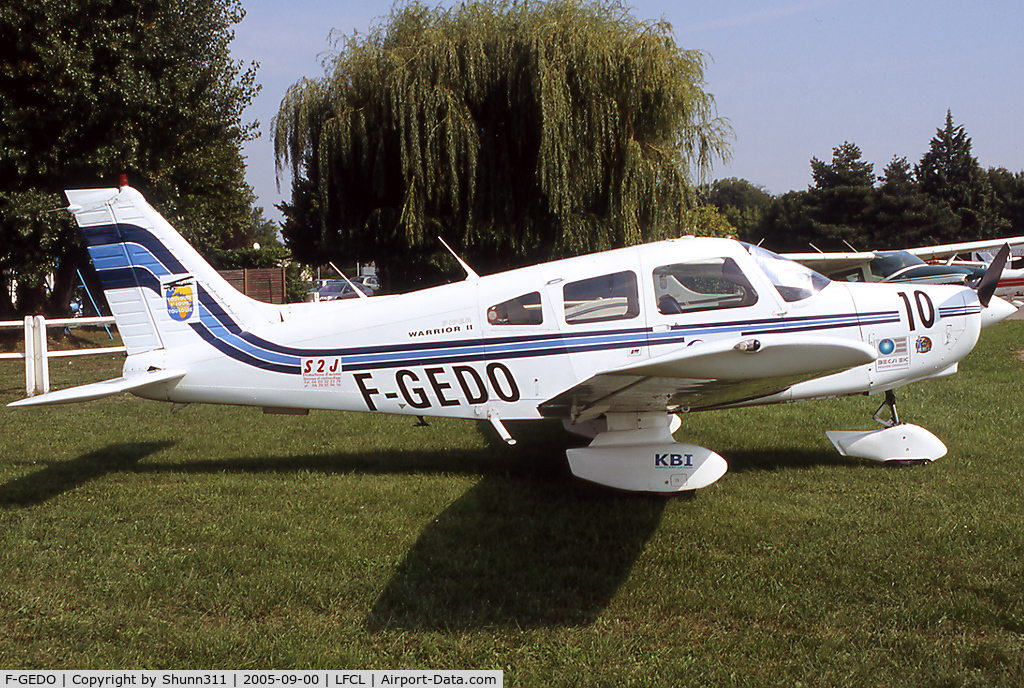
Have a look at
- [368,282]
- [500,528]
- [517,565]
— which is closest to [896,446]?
[500,528]

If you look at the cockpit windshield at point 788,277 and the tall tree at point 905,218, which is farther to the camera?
the tall tree at point 905,218

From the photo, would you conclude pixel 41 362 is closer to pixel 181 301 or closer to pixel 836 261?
pixel 181 301

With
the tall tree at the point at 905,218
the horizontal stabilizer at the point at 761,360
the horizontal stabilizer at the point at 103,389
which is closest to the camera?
the horizontal stabilizer at the point at 761,360

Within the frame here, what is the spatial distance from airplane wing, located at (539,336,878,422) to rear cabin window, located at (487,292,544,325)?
813mm

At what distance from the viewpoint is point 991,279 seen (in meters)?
6.55

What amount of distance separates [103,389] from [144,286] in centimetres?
124

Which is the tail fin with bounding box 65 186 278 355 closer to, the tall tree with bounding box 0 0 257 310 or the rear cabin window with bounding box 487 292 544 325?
the rear cabin window with bounding box 487 292 544 325

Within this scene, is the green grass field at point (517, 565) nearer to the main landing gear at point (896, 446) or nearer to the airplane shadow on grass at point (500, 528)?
the airplane shadow on grass at point (500, 528)

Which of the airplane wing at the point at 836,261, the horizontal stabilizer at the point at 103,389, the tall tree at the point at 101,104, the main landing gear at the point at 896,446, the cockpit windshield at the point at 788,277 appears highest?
the tall tree at the point at 101,104

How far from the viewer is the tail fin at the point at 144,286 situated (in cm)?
666

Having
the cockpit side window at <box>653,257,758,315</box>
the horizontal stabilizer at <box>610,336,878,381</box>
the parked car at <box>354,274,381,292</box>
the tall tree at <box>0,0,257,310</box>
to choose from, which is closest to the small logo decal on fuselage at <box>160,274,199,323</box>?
the cockpit side window at <box>653,257,758,315</box>

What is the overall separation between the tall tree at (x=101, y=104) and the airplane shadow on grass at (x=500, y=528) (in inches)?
468

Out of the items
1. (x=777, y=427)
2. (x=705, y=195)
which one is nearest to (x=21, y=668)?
(x=777, y=427)

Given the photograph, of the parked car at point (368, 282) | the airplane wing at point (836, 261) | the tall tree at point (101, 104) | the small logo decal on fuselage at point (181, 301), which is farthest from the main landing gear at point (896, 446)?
the parked car at point (368, 282)
